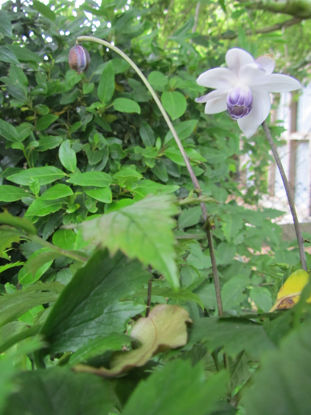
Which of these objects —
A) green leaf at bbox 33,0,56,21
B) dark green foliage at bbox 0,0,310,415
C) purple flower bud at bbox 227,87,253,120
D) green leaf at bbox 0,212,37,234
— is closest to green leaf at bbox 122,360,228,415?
dark green foliage at bbox 0,0,310,415

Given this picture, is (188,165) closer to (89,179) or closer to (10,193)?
(89,179)

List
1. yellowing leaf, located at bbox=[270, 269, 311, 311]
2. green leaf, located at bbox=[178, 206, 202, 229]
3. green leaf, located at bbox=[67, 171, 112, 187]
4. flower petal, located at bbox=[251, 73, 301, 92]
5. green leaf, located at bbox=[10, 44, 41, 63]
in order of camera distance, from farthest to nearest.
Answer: green leaf, located at bbox=[178, 206, 202, 229] → green leaf, located at bbox=[10, 44, 41, 63] → green leaf, located at bbox=[67, 171, 112, 187] → flower petal, located at bbox=[251, 73, 301, 92] → yellowing leaf, located at bbox=[270, 269, 311, 311]

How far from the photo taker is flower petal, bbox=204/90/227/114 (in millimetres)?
463

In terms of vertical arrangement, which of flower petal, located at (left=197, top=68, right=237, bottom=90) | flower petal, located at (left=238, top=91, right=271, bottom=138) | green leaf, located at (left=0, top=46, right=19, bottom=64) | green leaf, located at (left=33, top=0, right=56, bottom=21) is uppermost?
green leaf, located at (left=33, top=0, right=56, bottom=21)

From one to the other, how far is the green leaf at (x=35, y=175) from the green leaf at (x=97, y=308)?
43cm

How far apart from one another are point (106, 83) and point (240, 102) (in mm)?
416

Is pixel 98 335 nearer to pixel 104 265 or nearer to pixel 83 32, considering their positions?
pixel 104 265

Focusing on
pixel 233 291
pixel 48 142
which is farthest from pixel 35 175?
pixel 233 291

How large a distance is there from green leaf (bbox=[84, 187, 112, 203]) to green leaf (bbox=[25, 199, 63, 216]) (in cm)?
7

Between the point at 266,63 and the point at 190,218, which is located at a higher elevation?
the point at 266,63

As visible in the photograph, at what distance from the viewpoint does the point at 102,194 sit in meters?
0.62

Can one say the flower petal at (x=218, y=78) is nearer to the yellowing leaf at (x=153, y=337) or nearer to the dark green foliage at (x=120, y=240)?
the dark green foliage at (x=120, y=240)

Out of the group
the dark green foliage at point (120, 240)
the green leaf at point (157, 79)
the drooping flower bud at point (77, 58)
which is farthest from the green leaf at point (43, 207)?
the green leaf at point (157, 79)

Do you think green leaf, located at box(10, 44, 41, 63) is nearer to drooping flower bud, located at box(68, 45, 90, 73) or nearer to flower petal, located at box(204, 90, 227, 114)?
drooping flower bud, located at box(68, 45, 90, 73)
